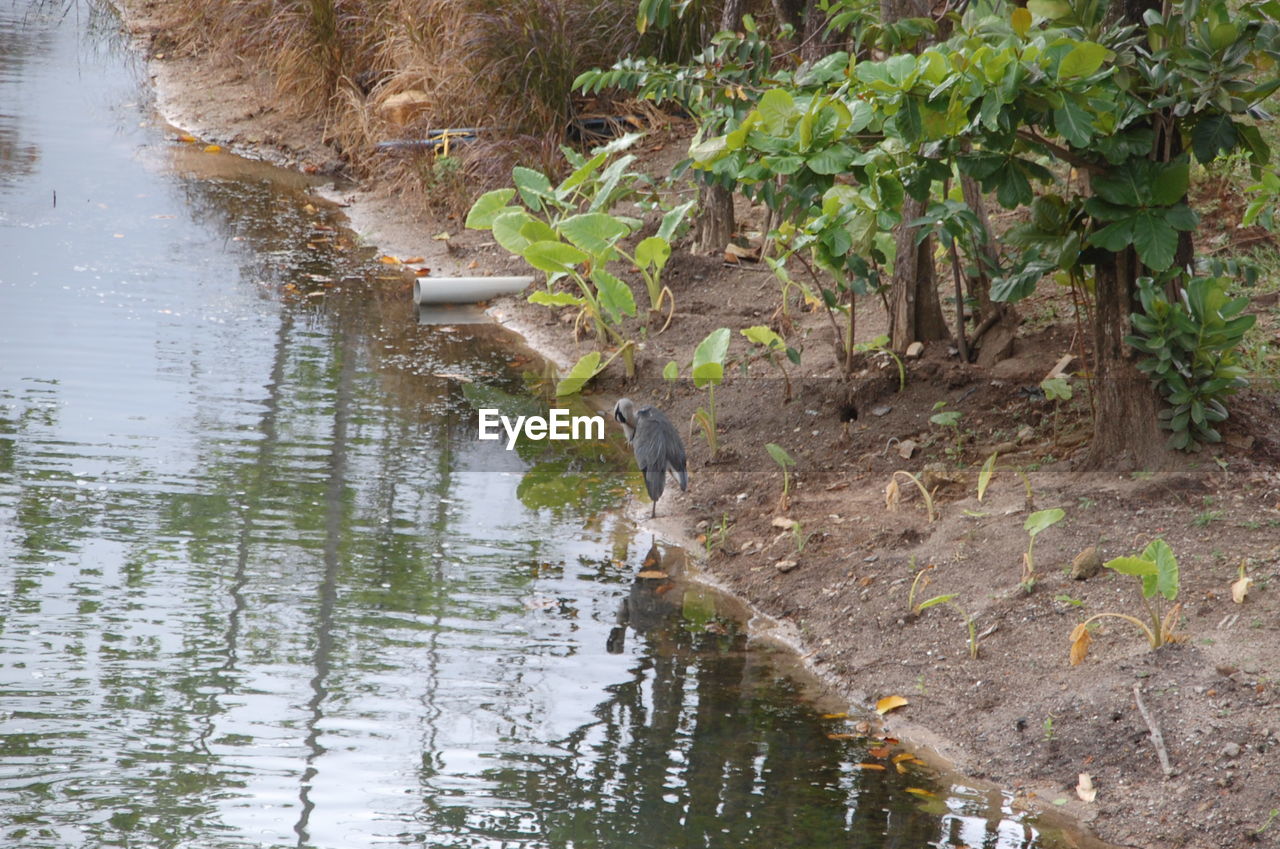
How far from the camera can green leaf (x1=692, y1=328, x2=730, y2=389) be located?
670cm

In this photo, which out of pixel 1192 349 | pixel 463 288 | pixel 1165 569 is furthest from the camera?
pixel 463 288

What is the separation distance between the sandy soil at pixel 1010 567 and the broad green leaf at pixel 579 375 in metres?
0.30

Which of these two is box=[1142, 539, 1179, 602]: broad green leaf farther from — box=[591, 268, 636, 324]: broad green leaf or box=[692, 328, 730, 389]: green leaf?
box=[591, 268, 636, 324]: broad green leaf

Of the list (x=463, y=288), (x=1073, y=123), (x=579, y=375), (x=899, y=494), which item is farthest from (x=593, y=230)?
(x=1073, y=123)

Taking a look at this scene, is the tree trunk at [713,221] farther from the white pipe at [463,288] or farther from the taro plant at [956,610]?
the taro plant at [956,610]

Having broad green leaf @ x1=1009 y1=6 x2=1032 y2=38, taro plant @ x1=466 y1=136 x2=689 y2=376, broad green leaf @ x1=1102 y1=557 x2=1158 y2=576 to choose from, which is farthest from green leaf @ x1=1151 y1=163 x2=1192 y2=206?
taro plant @ x1=466 y1=136 x2=689 y2=376

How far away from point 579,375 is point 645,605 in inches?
97.6

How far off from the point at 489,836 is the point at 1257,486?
3349mm

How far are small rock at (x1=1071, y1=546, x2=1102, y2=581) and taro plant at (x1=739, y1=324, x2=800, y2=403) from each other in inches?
88.2

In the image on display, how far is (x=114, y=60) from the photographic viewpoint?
17000 mm

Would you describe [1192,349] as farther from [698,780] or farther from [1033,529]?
[698,780]

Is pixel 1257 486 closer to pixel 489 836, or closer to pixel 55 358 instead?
pixel 489 836

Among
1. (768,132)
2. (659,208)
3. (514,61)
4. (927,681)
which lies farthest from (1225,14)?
(514,61)

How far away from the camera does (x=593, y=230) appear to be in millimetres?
7539
